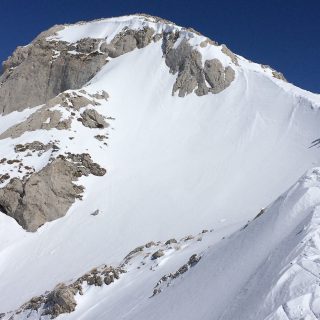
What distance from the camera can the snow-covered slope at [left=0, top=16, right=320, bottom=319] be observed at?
491 inches

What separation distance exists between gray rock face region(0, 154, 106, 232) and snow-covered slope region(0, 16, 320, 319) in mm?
938

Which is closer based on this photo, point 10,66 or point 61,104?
point 61,104

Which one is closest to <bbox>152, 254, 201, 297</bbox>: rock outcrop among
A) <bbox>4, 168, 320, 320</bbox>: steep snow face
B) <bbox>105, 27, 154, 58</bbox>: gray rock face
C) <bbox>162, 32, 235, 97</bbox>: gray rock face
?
<bbox>4, 168, 320, 320</bbox>: steep snow face

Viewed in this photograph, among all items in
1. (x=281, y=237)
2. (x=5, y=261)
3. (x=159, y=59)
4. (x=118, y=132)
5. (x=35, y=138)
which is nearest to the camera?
(x=281, y=237)

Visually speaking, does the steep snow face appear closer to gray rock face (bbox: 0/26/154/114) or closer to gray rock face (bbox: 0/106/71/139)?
gray rock face (bbox: 0/106/71/139)

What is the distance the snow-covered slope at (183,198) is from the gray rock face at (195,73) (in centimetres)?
76

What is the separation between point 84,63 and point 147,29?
10.1 metres

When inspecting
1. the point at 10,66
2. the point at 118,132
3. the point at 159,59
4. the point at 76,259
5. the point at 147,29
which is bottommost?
the point at 76,259

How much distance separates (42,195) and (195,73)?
22.8m

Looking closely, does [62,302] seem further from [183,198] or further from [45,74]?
[45,74]

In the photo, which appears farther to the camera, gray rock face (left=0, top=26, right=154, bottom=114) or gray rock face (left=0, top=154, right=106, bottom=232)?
gray rock face (left=0, top=26, right=154, bottom=114)

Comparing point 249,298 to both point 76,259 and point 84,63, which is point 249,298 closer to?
point 76,259

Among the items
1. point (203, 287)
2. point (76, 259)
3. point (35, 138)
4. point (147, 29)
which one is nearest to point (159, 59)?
point (147, 29)

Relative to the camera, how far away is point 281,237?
13.2 m
